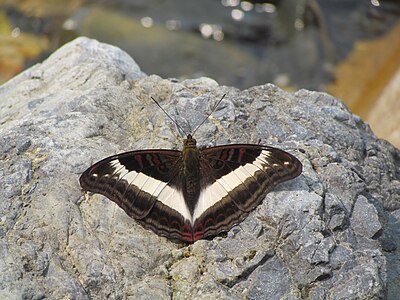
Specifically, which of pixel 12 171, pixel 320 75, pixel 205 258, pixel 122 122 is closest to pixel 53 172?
pixel 12 171

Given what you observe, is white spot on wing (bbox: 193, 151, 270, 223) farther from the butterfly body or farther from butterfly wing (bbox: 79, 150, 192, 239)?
butterfly wing (bbox: 79, 150, 192, 239)

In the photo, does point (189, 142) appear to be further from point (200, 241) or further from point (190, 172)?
point (200, 241)

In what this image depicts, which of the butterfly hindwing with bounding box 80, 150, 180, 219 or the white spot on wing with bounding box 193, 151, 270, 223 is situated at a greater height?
the white spot on wing with bounding box 193, 151, 270, 223

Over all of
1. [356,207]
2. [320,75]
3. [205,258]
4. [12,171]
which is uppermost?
[356,207]

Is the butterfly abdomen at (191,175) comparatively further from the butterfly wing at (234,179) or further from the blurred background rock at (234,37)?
the blurred background rock at (234,37)

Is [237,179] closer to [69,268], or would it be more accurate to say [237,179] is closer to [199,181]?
[199,181]

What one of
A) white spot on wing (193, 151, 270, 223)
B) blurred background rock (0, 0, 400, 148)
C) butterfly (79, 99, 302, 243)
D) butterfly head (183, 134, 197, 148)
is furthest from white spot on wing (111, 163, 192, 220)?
blurred background rock (0, 0, 400, 148)
